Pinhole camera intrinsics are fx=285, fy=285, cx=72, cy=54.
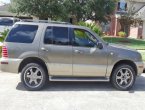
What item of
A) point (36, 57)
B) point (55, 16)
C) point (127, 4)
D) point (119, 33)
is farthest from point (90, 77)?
point (127, 4)

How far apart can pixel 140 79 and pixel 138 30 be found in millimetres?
29135

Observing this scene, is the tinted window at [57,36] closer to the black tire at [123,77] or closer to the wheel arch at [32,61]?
the wheel arch at [32,61]

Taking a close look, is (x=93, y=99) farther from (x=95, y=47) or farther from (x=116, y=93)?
(x=95, y=47)

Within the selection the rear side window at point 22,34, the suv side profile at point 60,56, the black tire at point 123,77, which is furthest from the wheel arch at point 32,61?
the black tire at point 123,77

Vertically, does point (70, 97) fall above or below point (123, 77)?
below

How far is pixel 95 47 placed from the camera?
26.2 ft

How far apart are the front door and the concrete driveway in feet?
1.77

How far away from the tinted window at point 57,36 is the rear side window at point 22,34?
0.36m

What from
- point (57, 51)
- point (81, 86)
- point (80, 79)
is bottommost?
point (81, 86)

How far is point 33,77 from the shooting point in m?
7.77

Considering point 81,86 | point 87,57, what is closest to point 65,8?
point 81,86

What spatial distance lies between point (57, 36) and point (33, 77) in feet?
4.28

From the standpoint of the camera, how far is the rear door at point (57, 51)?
776cm

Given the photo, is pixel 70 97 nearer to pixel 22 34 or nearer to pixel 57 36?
pixel 57 36
